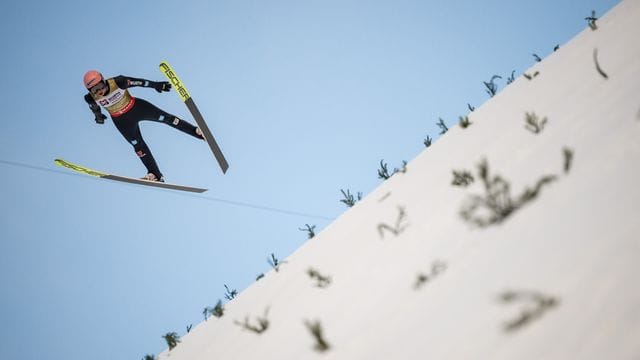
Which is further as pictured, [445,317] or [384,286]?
[384,286]

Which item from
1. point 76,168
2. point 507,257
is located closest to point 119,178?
point 76,168

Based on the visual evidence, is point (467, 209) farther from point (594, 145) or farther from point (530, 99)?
point (530, 99)

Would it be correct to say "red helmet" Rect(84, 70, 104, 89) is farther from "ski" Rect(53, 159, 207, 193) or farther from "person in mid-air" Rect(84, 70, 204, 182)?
"ski" Rect(53, 159, 207, 193)

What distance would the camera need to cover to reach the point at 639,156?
1.55 metres

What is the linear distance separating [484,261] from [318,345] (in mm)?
1003

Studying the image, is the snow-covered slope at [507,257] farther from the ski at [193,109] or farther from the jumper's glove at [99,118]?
the jumper's glove at [99,118]

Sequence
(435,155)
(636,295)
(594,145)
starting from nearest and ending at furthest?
(636,295)
(594,145)
(435,155)

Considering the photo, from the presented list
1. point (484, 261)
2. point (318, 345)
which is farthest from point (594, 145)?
point (318, 345)

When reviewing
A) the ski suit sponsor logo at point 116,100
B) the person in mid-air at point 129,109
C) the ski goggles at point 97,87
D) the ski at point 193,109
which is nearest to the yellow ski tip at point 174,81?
the ski at point 193,109

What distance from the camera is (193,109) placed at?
23.7 feet

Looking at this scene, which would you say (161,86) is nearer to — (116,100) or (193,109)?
(193,109)

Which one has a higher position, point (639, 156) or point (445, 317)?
point (639, 156)

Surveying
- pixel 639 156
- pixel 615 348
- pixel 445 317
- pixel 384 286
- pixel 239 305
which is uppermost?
pixel 239 305

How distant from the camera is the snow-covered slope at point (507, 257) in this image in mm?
1111
